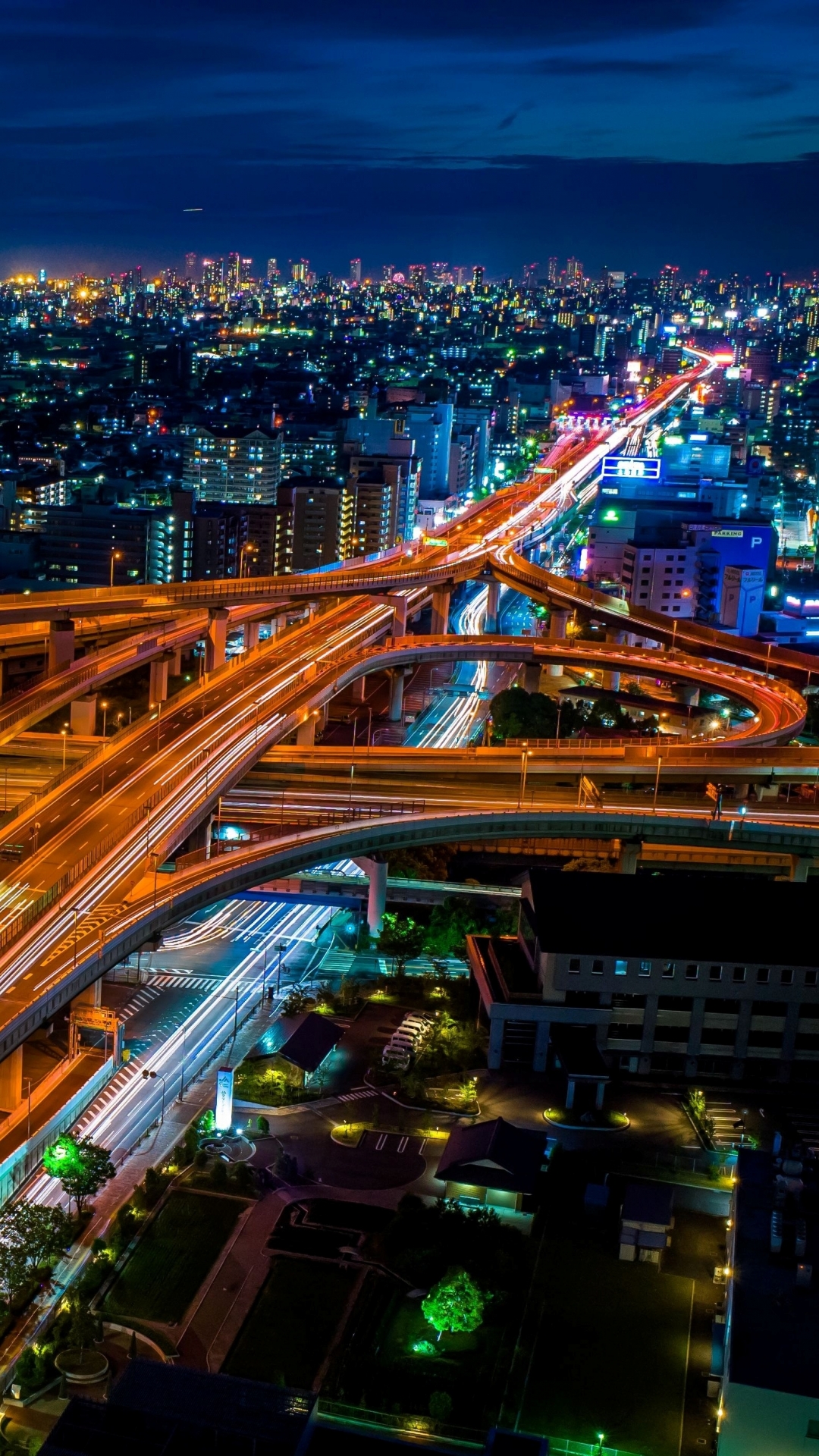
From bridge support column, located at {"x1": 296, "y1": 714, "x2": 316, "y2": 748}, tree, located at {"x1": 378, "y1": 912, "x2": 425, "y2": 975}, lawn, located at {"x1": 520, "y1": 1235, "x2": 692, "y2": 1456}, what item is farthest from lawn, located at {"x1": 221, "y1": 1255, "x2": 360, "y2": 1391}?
bridge support column, located at {"x1": 296, "y1": 714, "x2": 316, "y2": 748}

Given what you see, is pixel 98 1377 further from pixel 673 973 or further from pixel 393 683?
pixel 393 683

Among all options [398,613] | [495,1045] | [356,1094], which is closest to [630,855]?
[495,1045]

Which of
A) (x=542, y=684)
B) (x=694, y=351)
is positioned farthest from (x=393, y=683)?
(x=694, y=351)

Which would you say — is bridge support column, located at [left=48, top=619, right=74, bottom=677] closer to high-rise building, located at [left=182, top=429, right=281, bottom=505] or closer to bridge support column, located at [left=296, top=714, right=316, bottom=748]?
bridge support column, located at [left=296, top=714, right=316, bottom=748]

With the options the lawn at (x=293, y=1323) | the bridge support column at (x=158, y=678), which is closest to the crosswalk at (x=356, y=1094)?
the lawn at (x=293, y=1323)

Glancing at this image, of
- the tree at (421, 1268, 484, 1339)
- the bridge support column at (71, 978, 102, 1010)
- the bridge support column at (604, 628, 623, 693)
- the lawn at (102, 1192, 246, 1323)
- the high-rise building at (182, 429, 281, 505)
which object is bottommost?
the lawn at (102, 1192, 246, 1323)
